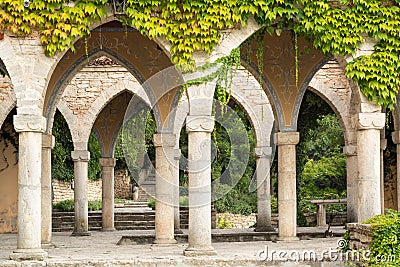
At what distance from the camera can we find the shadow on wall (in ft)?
62.3

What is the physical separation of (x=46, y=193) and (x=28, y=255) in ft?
10.0

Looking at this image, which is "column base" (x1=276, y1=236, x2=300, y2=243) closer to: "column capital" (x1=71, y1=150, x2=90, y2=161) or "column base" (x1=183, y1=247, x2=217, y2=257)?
"column base" (x1=183, y1=247, x2=217, y2=257)

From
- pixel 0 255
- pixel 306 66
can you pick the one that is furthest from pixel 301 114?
pixel 0 255

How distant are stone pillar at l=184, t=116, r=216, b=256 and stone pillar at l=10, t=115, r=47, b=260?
2.12 meters

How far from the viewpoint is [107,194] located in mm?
19141

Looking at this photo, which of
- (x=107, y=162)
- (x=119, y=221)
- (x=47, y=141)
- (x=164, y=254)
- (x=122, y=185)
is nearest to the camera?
(x=164, y=254)

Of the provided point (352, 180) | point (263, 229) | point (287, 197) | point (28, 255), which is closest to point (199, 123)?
point (28, 255)

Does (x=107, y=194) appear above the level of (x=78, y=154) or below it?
below

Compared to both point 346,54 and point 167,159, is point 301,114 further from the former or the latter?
point 346,54

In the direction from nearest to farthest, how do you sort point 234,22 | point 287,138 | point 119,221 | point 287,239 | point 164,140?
point 234,22, point 287,239, point 287,138, point 164,140, point 119,221

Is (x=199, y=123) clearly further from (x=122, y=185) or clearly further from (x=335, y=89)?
(x=122, y=185)

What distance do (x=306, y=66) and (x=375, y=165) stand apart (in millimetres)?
3470

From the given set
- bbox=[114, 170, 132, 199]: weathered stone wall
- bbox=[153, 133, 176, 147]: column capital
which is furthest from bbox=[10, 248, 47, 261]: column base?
bbox=[114, 170, 132, 199]: weathered stone wall

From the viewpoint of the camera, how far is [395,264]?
902 centimetres
